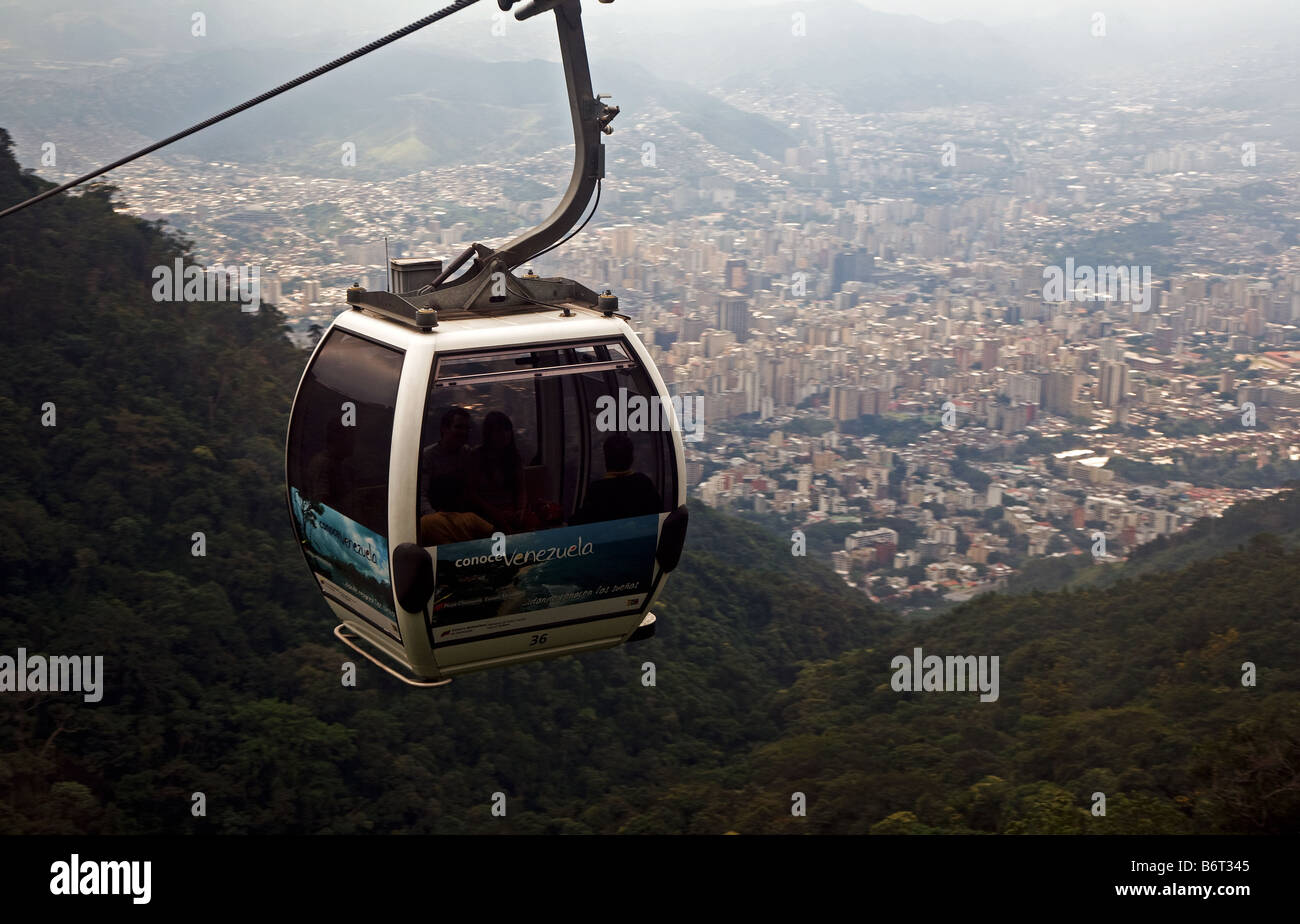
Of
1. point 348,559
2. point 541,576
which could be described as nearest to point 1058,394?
point 541,576

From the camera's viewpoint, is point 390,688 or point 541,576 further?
point 390,688

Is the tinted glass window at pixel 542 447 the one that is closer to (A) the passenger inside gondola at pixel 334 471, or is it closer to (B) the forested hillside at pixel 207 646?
(A) the passenger inside gondola at pixel 334 471

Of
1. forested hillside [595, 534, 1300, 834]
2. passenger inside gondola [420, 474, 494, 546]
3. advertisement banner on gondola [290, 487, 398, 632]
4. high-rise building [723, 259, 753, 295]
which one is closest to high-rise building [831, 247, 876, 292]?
high-rise building [723, 259, 753, 295]

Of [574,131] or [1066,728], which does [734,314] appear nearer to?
[1066,728]

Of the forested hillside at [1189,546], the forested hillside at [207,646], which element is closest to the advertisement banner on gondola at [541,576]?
the forested hillside at [207,646]

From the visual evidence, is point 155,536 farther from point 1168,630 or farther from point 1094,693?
point 1168,630

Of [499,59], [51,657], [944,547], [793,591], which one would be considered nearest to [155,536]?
[51,657]
